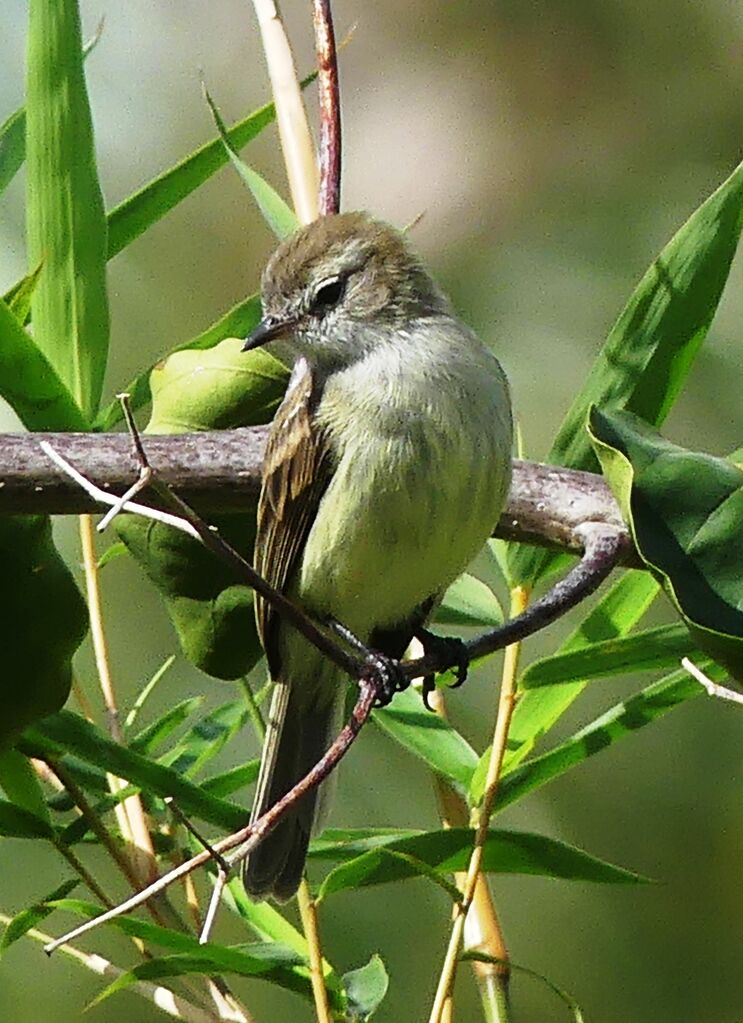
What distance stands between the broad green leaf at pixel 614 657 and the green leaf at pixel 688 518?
22 centimetres

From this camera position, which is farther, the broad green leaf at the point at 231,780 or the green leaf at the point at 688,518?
the broad green leaf at the point at 231,780

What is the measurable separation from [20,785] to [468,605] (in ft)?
1.52

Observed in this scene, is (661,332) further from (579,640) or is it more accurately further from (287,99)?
(287,99)

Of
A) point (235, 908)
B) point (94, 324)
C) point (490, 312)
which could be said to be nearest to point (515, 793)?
point (235, 908)

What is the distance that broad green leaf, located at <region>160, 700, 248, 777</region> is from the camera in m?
1.47

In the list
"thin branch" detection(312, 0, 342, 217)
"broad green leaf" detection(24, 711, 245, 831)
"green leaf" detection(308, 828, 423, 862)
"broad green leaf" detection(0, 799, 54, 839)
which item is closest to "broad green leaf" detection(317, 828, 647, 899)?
"green leaf" detection(308, 828, 423, 862)

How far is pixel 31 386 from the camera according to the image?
131cm

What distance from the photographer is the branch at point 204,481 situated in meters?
1.11

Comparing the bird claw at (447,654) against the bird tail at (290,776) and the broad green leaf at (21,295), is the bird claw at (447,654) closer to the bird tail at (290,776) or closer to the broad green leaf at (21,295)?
the bird tail at (290,776)

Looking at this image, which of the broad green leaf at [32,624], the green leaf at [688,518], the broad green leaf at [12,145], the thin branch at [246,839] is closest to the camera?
the thin branch at [246,839]

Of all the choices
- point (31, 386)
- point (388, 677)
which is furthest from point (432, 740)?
point (31, 386)

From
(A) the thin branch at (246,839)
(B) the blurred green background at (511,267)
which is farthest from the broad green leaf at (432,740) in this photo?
(B) the blurred green background at (511,267)

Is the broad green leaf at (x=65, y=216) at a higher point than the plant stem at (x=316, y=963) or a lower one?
higher

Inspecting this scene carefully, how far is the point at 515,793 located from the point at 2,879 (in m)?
1.25
